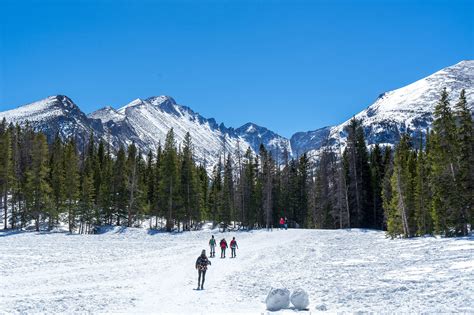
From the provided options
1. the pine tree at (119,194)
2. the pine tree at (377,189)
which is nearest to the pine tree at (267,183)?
the pine tree at (377,189)

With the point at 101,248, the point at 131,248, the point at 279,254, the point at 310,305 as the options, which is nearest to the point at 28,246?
the point at 101,248

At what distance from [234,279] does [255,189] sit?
166 feet

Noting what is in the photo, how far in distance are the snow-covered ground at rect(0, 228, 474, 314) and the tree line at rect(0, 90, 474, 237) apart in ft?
42.5

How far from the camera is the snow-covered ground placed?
16.1m

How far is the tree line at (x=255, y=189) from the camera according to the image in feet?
147

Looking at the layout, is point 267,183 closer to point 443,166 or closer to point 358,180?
point 358,180

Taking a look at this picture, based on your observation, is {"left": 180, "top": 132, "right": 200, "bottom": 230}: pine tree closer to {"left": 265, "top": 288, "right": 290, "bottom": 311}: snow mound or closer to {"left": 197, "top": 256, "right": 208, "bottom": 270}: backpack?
{"left": 197, "top": 256, "right": 208, "bottom": 270}: backpack

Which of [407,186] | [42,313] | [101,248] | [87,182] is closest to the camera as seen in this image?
[42,313]

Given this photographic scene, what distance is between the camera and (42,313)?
1574 cm

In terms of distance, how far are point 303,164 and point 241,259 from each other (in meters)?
51.1

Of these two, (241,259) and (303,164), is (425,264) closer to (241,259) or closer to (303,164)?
(241,259)

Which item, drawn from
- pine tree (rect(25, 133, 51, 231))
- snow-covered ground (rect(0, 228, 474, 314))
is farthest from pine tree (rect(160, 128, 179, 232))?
snow-covered ground (rect(0, 228, 474, 314))

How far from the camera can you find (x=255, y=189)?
7444 centimetres

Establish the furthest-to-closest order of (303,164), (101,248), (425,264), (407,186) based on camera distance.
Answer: (303,164) → (407,186) → (101,248) → (425,264)
